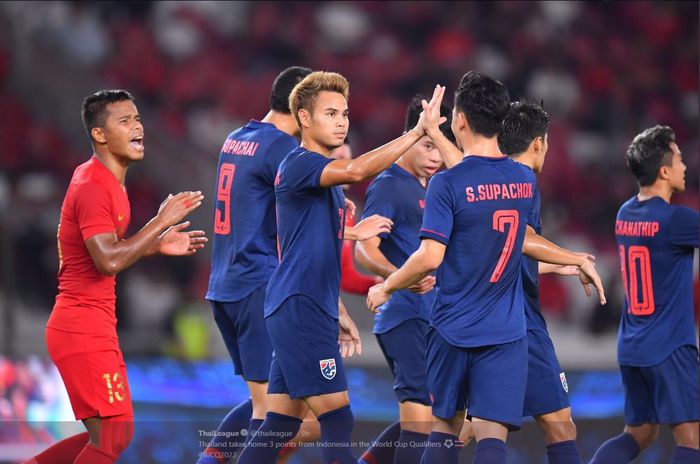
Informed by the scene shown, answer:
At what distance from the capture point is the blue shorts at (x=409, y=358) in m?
5.14

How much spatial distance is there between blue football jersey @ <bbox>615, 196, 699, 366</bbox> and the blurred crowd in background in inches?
158

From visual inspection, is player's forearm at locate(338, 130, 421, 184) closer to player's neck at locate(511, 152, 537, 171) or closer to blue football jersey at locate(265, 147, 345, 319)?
blue football jersey at locate(265, 147, 345, 319)

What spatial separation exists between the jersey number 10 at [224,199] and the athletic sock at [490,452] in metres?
1.69

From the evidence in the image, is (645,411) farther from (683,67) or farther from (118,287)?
(683,67)

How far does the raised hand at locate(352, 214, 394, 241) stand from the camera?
15.3ft

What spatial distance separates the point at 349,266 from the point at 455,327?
1.76 m

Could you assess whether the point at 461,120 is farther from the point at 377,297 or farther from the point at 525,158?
the point at 377,297

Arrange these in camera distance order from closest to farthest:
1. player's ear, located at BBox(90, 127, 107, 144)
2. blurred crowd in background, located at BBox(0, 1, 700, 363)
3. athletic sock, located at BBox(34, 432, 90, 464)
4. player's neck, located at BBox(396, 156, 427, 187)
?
athletic sock, located at BBox(34, 432, 90, 464)
player's ear, located at BBox(90, 127, 107, 144)
player's neck, located at BBox(396, 156, 427, 187)
blurred crowd in background, located at BBox(0, 1, 700, 363)

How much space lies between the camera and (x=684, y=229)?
5207 millimetres

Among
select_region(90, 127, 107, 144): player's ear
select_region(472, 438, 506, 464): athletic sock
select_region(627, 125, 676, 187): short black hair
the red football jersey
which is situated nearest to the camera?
select_region(472, 438, 506, 464): athletic sock

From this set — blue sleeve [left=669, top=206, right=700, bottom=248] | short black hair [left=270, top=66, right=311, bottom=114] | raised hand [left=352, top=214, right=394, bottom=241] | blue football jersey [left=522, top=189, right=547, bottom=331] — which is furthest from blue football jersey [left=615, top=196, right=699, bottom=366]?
short black hair [left=270, top=66, right=311, bottom=114]

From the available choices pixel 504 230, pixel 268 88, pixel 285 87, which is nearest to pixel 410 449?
pixel 504 230

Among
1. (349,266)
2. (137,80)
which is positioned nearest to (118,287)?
(137,80)

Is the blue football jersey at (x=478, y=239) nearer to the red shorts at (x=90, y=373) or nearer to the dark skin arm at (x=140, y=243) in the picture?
the dark skin arm at (x=140, y=243)
